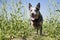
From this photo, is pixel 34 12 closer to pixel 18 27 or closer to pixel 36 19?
pixel 36 19

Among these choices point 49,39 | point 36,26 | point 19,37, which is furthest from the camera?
point 36,26

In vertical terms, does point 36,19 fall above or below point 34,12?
below

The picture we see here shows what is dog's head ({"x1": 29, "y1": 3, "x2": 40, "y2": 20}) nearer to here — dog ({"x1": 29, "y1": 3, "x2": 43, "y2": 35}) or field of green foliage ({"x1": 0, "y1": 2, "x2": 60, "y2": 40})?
dog ({"x1": 29, "y1": 3, "x2": 43, "y2": 35})

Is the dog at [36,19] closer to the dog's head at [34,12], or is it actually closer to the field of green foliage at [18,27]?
the dog's head at [34,12]

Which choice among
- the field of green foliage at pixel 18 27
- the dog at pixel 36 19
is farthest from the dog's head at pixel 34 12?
the field of green foliage at pixel 18 27

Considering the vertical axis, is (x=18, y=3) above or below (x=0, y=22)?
above

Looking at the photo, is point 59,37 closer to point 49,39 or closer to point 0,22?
point 49,39

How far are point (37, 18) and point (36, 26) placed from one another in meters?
0.38

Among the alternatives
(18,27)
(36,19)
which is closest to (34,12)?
(36,19)

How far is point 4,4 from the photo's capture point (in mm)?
4941

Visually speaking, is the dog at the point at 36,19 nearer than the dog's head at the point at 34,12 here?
Yes

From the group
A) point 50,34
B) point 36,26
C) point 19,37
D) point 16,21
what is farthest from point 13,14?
point 36,26

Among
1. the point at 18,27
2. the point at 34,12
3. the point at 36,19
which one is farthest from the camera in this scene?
the point at 34,12

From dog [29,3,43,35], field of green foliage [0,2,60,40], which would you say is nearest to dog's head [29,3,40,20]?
dog [29,3,43,35]
